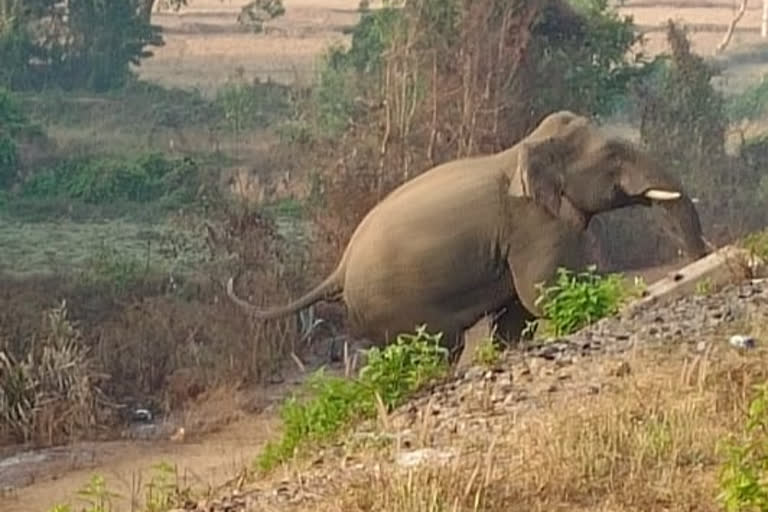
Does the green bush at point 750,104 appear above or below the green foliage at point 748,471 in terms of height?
below

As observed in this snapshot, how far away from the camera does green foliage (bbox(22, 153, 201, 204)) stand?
86.6ft

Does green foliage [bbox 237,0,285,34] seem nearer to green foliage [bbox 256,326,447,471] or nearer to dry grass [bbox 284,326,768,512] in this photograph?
green foliage [bbox 256,326,447,471]

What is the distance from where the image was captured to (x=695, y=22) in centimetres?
4934

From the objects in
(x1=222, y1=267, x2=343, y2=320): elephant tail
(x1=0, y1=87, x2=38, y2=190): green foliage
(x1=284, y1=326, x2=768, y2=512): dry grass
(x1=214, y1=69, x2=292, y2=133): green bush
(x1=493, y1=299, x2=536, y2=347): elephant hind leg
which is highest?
(x1=284, y1=326, x2=768, y2=512): dry grass

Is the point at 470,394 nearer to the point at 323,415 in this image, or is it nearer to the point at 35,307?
the point at 323,415

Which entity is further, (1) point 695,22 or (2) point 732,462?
(1) point 695,22

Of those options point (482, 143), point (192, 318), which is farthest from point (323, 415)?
point (482, 143)

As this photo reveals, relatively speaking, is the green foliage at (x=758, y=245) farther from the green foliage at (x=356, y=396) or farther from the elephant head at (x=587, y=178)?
the green foliage at (x=356, y=396)

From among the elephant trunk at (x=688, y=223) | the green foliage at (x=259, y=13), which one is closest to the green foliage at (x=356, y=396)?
the elephant trunk at (x=688, y=223)

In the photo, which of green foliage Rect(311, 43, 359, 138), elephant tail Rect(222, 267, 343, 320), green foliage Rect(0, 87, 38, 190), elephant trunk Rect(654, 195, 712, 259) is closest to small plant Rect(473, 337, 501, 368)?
elephant trunk Rect(654, 195, 712, 259)

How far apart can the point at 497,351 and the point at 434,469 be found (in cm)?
386

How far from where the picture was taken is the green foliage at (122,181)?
86.6 ft

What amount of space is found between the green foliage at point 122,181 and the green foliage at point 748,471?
19930 mm

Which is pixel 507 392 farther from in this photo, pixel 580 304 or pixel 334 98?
pixel 334 98
